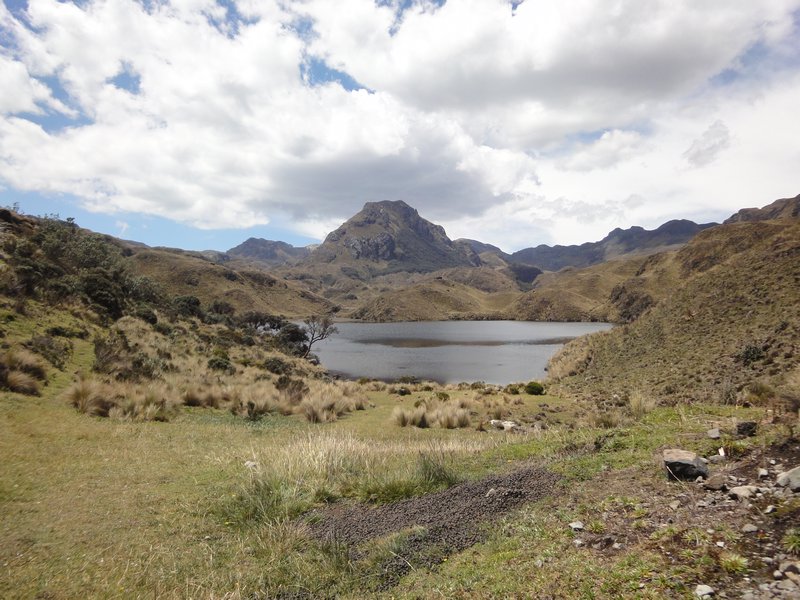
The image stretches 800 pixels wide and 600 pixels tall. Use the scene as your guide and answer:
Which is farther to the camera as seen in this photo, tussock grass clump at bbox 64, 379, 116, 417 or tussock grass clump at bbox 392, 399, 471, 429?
tussock grass clump at bbox 392, 399, 471, 429

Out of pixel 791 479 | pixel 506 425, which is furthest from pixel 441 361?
pixel 791 479

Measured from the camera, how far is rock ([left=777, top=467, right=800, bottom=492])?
4235mm

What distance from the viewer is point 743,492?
4.48 metres

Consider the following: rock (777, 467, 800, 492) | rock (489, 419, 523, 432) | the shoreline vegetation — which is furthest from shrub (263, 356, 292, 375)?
rock (777, 467, 800, 492)

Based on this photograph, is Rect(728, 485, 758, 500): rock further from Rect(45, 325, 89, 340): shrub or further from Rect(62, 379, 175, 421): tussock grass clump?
Rect(45, 325, 89, 340): shrub

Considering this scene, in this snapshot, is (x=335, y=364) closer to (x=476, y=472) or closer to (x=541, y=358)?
(x=541, y=358)

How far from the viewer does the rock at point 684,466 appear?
5.28 m

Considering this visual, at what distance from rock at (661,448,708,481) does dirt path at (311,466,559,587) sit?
5.01 feet

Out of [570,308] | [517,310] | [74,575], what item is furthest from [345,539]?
[517,310]

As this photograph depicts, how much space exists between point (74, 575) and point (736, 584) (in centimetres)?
611

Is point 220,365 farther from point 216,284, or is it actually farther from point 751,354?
point 216,284

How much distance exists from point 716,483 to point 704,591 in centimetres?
213

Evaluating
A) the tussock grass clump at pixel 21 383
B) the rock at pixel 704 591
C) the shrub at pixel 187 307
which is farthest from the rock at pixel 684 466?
the shrub at pixel 187 307

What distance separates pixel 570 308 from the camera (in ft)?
479
